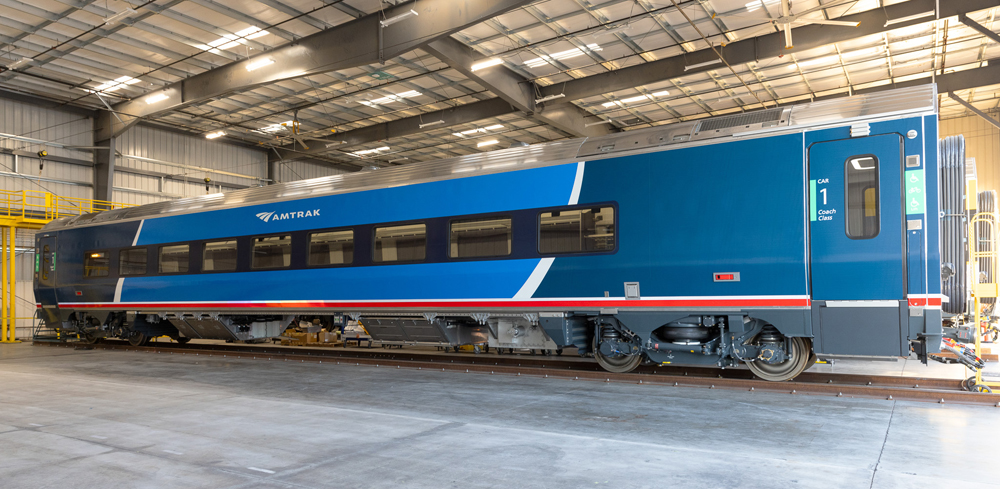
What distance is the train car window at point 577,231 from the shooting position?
9.20 meters

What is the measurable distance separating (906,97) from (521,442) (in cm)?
608

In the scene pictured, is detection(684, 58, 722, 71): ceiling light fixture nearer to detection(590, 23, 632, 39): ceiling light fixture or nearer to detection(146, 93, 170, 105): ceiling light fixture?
detection(590, 23, 632, 39): ceiling light fixture

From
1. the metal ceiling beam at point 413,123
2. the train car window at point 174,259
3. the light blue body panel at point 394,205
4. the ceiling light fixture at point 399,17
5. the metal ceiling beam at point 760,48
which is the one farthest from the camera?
the metal ceiling beam at point 413,123

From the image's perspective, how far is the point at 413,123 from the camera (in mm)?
24594

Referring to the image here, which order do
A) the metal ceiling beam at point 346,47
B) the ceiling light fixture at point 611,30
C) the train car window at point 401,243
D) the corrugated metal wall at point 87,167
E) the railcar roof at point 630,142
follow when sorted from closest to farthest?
1. the railcar roof at point 630,142
2. the train car window at point 401,243
3. the metal ceiling beam at point 346,47
4. the ceiling light fixture at point 611,30
5. the corrugated metal wall at point 87,167

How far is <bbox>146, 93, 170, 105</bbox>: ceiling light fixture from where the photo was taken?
2092 centimetres

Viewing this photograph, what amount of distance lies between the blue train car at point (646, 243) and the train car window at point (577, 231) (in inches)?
0.9

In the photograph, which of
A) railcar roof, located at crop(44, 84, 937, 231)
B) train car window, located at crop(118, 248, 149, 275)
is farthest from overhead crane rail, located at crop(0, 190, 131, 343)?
railcar roof, located at crop(44, 84, 937, 231)

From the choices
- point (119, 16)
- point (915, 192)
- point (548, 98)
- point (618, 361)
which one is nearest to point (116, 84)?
point (119, 16)

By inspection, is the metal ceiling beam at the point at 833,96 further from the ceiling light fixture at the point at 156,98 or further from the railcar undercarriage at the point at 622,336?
the railcar undercarriage at the point at 622,336

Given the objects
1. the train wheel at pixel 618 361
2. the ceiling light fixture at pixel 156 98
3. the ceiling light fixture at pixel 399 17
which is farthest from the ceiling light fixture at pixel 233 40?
the train wheel at pixel 618 361

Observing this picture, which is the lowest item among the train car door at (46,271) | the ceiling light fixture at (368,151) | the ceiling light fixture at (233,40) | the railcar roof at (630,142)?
the train car door at (46,271)

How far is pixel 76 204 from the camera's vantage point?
24.4m

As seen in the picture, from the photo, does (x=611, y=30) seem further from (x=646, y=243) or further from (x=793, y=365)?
(x=793, y=365)
